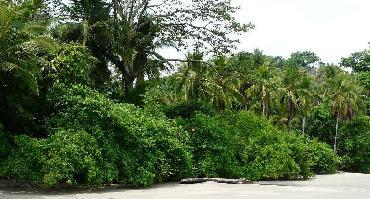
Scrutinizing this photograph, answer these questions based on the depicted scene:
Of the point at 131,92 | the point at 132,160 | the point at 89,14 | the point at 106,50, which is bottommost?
the point at 132,160

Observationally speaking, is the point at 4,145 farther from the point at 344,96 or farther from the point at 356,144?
the point at 356,144

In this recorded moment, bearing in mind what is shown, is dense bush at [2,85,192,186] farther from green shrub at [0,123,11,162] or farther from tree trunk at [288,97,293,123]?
tree trunk at [288,97,293,123]

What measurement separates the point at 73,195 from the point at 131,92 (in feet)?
25.2

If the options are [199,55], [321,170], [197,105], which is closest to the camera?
[197,105]

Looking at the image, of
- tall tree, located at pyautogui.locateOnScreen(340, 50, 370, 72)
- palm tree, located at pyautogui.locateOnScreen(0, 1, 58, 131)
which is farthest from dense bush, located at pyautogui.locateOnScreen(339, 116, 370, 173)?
palm tree, located at pyautogui.locateOnScreen(0, 1, 58, 131)

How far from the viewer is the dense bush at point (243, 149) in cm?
2272

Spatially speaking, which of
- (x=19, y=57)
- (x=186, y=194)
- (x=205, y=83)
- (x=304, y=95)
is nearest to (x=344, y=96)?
(x=304, y=95)

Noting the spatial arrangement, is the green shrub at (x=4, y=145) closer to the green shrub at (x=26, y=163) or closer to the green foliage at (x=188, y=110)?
the green shrub at (x=26, y=163)

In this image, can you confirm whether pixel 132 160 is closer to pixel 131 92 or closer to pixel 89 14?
pixel 131 92

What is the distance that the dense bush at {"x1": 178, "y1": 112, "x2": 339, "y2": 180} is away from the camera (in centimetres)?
2272

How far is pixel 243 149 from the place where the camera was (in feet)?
81.4

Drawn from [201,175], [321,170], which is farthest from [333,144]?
[201,175]

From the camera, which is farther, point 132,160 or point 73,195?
point 132,160

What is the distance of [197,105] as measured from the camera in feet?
82.3
